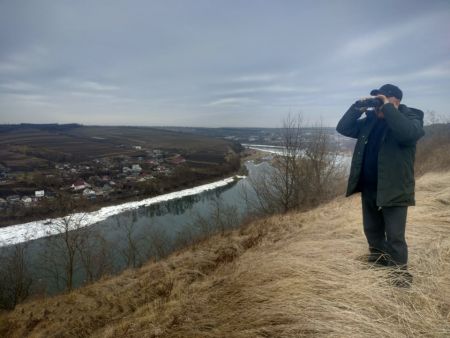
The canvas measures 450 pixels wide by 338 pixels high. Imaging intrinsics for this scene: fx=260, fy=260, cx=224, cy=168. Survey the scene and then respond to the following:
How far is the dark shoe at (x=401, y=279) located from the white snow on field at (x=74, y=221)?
15.4m

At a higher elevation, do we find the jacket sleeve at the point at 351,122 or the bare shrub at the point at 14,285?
the jacket sleeve at the point at 351,122

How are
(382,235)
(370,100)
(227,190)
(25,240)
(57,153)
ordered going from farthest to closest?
(57,153)
(227,190)
(25,240)
(382,235)
(370,100)

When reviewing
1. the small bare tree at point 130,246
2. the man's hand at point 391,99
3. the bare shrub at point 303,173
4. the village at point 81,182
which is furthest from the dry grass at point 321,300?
the village at point 81,182

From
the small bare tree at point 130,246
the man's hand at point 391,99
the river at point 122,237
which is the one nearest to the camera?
the man's hand at point 391,99

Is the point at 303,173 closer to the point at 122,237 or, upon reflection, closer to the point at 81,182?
the point at 122,237

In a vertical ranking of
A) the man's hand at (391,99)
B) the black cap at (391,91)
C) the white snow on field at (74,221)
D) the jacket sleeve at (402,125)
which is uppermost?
the black cap at (391,91)

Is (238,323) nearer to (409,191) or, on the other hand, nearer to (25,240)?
(409,191)

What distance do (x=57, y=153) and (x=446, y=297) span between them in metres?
70.4

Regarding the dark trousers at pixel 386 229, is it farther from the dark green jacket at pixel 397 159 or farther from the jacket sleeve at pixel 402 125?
the jacket sleeve at pixel 402 125

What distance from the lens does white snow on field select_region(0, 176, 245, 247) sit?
2153cm

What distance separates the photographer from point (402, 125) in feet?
5.70

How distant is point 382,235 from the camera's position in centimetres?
221

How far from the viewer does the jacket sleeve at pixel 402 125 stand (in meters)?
1.74

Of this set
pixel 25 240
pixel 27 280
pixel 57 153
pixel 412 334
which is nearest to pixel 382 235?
pixel 412 334
